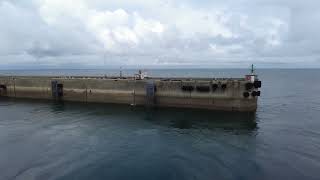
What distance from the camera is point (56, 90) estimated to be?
238 ft

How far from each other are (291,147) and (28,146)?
32486 mm

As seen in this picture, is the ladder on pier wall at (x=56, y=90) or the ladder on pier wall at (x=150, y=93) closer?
the ladder on pier wall at (x=150, y=93)

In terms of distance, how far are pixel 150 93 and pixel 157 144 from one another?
2505 centimetres

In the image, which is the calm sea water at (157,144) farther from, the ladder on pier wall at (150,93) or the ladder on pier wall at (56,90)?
the ladder on pier wall at (56,90)

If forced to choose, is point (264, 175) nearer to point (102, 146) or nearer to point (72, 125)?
point (102, 146)

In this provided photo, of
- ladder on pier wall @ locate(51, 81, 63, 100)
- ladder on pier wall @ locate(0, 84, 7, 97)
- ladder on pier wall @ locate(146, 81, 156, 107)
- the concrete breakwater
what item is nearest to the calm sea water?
ladder on pier wall @ locate(146, 81, 156, 107)

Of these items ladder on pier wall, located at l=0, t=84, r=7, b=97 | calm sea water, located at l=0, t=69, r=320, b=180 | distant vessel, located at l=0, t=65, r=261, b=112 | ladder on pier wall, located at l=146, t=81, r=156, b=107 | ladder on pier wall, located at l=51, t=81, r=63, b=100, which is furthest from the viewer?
ladder on pier wall, located at l=0, t=84, r=7, b=97

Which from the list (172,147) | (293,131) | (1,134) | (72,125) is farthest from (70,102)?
(293,131)

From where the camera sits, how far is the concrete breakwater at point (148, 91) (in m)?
56.8

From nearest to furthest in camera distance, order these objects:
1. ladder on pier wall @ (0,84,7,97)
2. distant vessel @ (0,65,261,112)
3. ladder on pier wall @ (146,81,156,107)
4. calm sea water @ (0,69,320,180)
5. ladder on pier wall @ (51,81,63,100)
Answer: calm sea water @ (0,69,320,180) → distant vessel @ (0,65,261,112) → ladder on pier wall @ (146,81,156,107) → ladder on pier wall @ (51,81,63,100) → ladder on pier wall @ (0,84,7,97)

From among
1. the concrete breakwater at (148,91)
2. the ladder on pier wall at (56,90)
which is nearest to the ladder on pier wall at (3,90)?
the concrete breakwater at (148,91)

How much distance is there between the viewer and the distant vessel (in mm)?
56750

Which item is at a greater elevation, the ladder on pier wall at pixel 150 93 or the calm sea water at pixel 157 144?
the ladder on pier wall at pixel 150 93

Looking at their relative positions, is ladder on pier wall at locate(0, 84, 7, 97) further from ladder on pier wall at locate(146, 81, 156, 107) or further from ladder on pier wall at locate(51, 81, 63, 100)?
ladder on pier wall at locate(146, 81, 156, 107)
